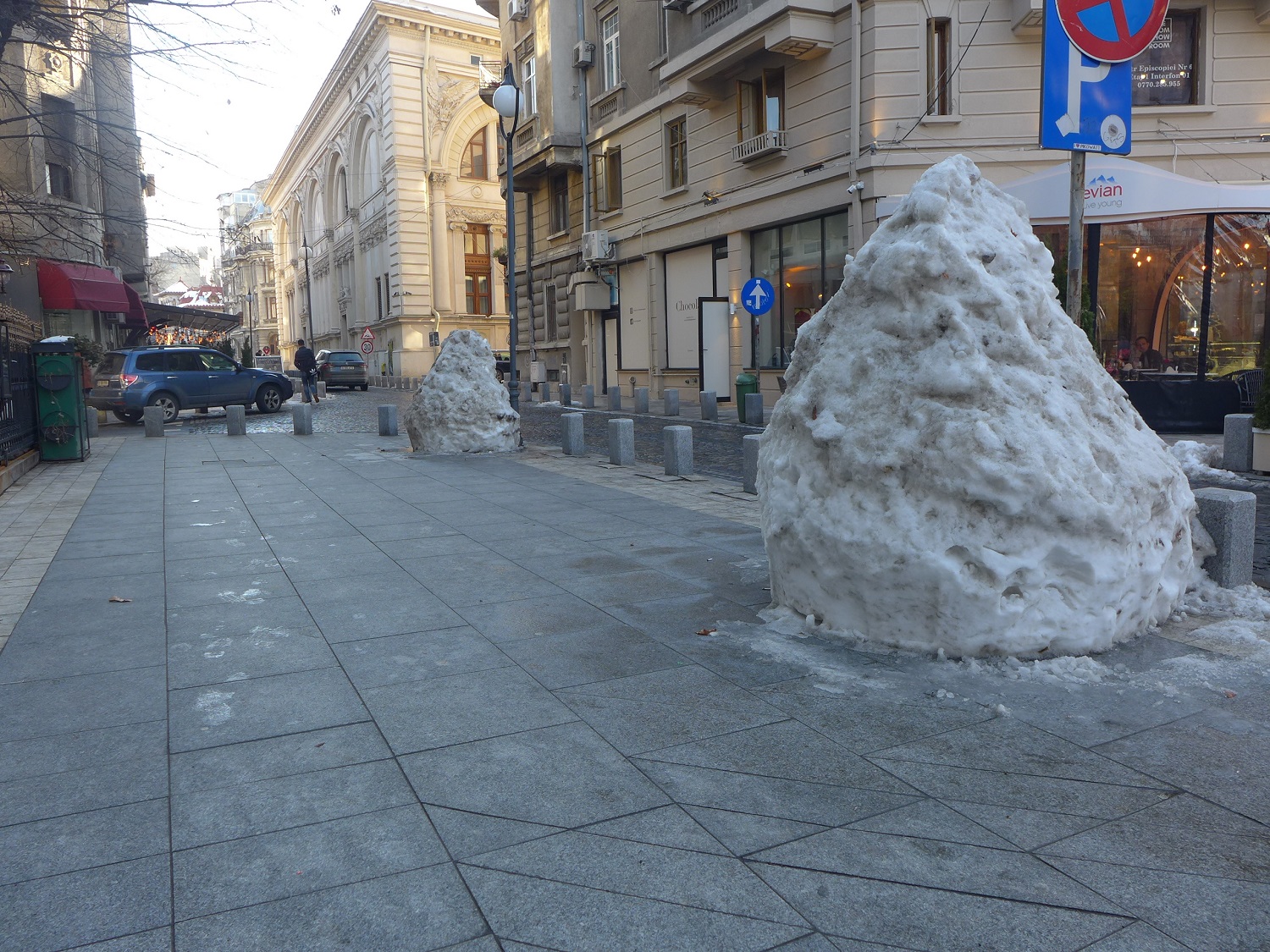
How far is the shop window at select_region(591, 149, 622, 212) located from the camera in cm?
2816

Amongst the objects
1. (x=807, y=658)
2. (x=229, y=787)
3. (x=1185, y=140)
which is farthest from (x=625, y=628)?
(x=1185, y=140)

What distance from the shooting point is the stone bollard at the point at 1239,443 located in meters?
10.5

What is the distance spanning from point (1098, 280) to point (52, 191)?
28.9 m

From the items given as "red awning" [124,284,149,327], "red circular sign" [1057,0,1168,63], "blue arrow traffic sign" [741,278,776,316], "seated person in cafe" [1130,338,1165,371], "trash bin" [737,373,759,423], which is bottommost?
"trash bin" [737,373,759,423]

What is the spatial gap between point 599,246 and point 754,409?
12.1 m

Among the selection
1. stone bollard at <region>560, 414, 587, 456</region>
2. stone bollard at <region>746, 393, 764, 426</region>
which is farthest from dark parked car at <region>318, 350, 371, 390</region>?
stone bollard at <region>560, 414, 587, 456</region>

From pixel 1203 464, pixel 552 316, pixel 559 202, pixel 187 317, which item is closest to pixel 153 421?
pixel 1203 464

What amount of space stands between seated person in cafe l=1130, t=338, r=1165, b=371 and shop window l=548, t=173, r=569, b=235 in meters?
19.8

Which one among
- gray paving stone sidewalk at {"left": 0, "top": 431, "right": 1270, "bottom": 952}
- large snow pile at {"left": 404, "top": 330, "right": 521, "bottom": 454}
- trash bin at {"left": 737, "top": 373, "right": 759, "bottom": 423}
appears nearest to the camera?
gray paving stone sidewalk at {"left": 0, "top": 431, "right": 1270, "bottom": 952}

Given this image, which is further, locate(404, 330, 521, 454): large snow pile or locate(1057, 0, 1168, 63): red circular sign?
locate(404, 330, 521, 454): large snow pile

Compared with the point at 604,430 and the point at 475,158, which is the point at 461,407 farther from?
the point at 475,158

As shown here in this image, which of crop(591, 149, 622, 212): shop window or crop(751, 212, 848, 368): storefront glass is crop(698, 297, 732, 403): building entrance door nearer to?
crop(751, 212, 848, 368): storefront glass

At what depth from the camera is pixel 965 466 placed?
13.7ft

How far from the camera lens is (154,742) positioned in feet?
11.7
